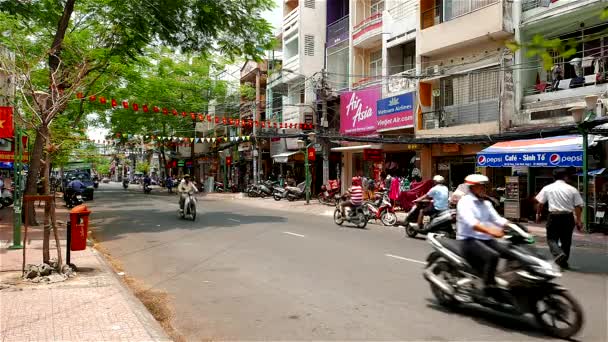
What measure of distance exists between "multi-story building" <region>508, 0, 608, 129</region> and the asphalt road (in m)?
6.96

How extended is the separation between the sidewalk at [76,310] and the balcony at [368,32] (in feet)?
67.5

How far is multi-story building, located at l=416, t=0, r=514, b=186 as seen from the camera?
18.1m

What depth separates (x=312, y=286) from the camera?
280 inches

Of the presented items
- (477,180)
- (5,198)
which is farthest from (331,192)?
(477,180)

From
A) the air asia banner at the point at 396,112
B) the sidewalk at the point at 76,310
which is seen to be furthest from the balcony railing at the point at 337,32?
the sidewalk at the point at 76,310

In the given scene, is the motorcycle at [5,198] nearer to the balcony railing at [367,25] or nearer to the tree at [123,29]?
the tree at [123,29]

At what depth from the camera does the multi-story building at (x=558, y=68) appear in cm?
1552

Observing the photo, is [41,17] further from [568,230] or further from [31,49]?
[568,230]

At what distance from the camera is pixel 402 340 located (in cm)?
476

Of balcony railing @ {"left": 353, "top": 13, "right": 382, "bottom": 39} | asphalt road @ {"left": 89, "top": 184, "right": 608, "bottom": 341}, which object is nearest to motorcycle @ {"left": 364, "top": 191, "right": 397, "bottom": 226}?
asphalt road @ {"left": 89, "top": 184, "right": 608, "bottom": 341}

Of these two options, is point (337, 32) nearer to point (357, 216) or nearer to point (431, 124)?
point (431, 124)

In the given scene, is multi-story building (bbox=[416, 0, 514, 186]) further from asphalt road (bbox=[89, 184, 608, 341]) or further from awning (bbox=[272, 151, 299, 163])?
awning (bbox=[272, 151, 299, 163])

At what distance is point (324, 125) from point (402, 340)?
22853mm

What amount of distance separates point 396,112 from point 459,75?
12.2ft
